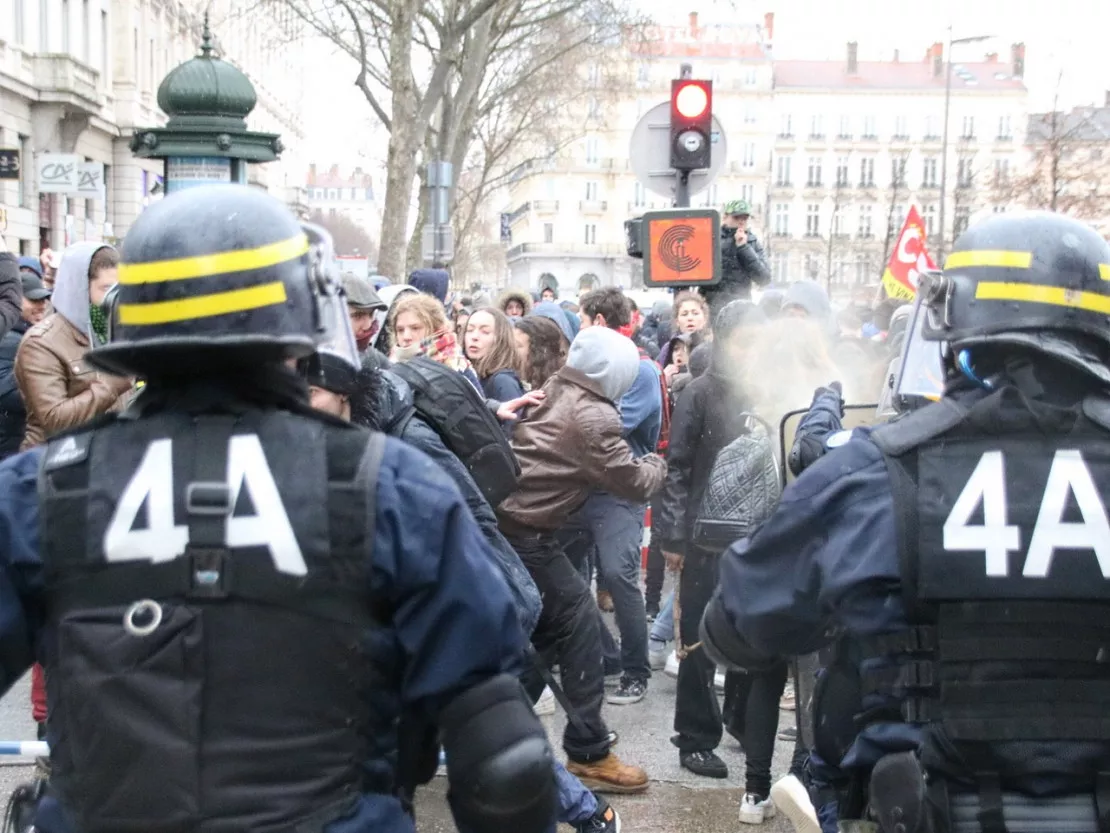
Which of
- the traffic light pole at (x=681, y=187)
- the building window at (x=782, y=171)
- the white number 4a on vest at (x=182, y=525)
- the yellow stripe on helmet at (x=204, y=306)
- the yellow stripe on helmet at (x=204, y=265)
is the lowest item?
the white number 4a on vest at (x=182, y=525)

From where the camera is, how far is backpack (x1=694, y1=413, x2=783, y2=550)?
5684mm

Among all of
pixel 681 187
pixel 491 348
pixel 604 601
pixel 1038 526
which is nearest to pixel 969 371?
pixel 1038 526

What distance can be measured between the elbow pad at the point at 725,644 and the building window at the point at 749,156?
94.5 metres

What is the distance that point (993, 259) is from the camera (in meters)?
2.80

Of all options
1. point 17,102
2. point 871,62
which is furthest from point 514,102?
point 871,62

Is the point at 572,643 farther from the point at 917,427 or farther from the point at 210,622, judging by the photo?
the point at 210,622

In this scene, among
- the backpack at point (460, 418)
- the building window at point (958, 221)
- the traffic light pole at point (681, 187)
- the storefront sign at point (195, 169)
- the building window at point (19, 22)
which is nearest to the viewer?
the backpack at point (460, 418)

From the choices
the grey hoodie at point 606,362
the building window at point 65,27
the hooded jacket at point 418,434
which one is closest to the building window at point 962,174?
the building window at point 65,27

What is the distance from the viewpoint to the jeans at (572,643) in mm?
5770

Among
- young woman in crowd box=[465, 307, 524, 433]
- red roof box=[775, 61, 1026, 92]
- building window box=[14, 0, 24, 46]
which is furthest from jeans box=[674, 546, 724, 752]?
red roof box=[775, 61, 1026, 92]

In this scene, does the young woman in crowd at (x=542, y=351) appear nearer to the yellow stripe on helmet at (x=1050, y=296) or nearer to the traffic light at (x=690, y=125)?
the traffic light at (x=690, y=125)

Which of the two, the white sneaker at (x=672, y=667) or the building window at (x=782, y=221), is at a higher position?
the building window at (x=782, y=221)

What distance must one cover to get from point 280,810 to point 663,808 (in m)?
3.80

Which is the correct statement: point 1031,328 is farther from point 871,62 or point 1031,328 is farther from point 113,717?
point 871,62
